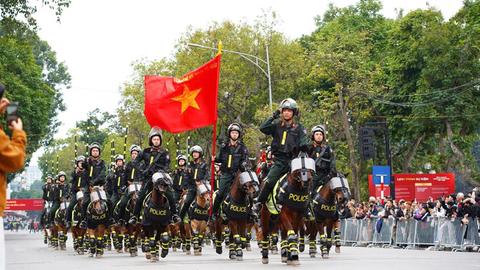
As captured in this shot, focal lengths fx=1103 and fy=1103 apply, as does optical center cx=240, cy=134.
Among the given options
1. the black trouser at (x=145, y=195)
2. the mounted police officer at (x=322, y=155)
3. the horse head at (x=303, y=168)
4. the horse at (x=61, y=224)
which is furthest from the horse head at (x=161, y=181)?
the horse at (x=61, y=224)

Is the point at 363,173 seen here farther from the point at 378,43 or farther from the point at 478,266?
the point at 478,266

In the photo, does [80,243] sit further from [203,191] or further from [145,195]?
[145,195]

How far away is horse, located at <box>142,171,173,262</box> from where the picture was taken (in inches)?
870

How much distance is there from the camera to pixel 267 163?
26500 mm

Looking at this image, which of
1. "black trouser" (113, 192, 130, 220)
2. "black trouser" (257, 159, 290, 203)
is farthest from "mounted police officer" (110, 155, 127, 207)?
"black trouser" (257, 159, 290, 203)

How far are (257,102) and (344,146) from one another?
8.03 m

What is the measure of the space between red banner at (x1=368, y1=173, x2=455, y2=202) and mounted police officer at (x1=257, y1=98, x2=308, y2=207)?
2931cm

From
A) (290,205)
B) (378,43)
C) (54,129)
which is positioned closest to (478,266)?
(290,205)

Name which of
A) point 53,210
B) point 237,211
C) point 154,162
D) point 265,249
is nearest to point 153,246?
point 154,162

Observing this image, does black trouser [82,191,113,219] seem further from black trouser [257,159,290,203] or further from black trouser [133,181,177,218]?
black trouser [257,159,290,203]

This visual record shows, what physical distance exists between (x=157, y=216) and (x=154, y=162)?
3.74 feet

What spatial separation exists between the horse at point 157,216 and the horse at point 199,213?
351cm

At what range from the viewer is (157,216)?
22531 mm

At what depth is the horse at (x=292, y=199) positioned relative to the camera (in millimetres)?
18250
